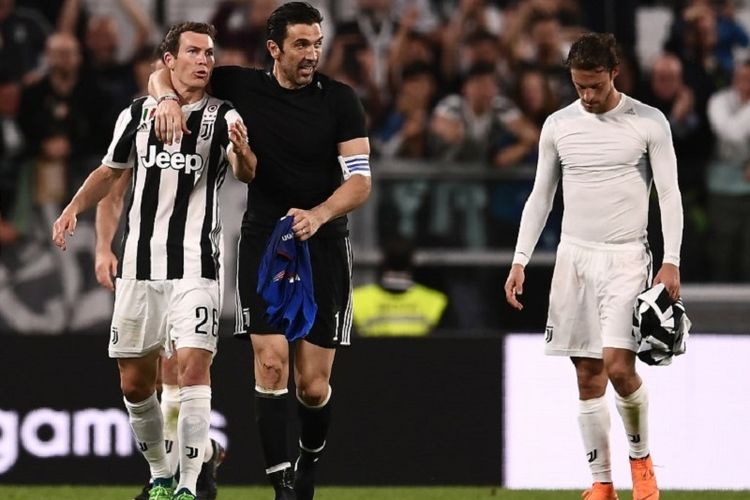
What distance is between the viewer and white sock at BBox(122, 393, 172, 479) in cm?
735

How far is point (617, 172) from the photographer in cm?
727

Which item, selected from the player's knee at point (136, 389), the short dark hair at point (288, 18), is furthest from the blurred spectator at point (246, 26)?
the player's knee at point (136, 389)

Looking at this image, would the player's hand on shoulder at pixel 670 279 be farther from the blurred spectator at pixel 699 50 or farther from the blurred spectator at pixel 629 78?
the blurred spectator at pixel 699 50

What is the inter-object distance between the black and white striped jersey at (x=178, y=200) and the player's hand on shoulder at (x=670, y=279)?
1.94m

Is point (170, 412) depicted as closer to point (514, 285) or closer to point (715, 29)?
point (514, 285)

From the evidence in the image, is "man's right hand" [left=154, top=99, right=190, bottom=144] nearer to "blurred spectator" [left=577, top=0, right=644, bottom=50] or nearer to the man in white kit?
the man in white kit

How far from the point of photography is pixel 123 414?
29.8 ft

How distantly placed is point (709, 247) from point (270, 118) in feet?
14.1

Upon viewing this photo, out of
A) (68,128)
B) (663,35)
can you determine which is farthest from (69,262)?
(663,35)

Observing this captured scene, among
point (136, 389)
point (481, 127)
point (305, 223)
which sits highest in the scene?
point (481, 127)

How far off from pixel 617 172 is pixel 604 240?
31 cm

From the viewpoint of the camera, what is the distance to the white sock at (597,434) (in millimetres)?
7410

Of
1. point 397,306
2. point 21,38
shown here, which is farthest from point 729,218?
point 21,38

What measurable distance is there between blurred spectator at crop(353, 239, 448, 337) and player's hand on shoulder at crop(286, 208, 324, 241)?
3.50m
